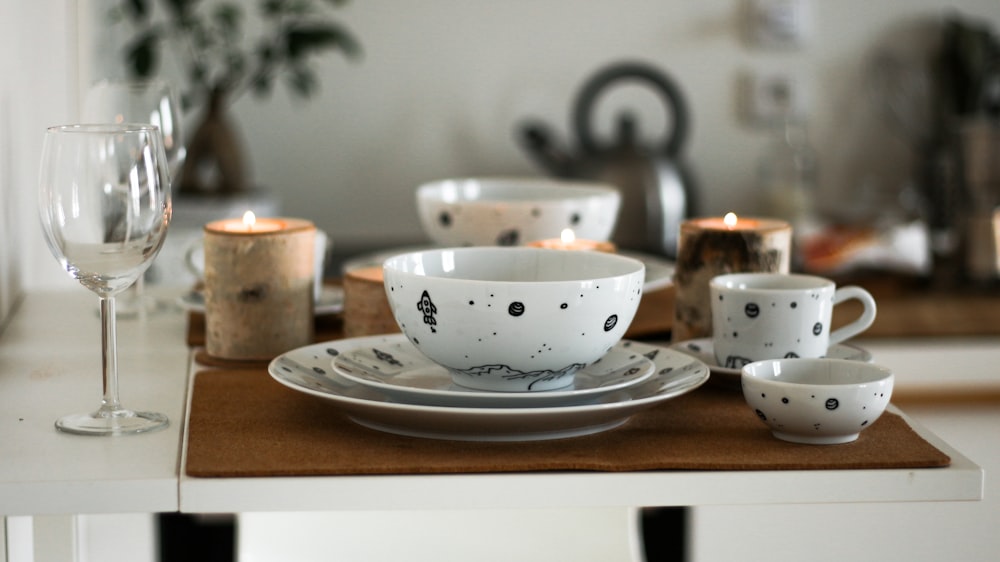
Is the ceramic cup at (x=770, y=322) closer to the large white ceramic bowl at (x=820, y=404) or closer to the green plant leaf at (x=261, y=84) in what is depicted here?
the large white ceramic bowl at (x=820, y=404)

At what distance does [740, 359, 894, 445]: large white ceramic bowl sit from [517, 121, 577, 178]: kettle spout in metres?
1.47

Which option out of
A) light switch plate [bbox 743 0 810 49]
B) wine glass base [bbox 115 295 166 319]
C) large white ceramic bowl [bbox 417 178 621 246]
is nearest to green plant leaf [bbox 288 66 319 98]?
light switch plate [bbox 743 0 810 49]

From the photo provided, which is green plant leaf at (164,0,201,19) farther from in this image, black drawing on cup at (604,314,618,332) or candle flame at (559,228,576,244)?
black drawing on cup at (604,314,618,332)

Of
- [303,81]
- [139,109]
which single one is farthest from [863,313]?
[303,81]

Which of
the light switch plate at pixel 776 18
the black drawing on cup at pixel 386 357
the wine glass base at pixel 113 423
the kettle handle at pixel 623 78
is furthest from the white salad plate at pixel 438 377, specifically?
the light switch plate at pixel 776 18

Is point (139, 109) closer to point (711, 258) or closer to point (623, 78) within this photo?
point (711, 258)

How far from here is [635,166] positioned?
2012 mm

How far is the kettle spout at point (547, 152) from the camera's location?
2.09 meters

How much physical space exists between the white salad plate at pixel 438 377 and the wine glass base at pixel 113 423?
0.10 meters

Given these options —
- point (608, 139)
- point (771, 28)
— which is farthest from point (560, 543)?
point (771, 28)

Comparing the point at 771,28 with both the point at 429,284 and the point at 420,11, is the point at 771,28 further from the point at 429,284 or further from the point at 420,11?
the point at 429,284

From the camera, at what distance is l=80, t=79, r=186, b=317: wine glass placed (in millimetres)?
999

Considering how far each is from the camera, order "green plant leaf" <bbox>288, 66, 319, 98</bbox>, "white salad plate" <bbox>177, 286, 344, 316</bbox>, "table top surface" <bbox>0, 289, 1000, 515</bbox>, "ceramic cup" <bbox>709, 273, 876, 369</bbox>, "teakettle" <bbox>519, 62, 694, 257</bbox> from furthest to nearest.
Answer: "green plant leaf" <bbox>288, 66, 319, 98</bbox> → "teakettle" <bbox>519, 62, 694, 257</bbox> → "white salad plate" <bbox>177, 286, 344, 316</bbox> → "ceramic cup" <bbox>709, 273, 876, 369</bbox> → "table top surface" <bbox>0, 289, 1000, 515</bbox>

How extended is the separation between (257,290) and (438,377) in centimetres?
17
